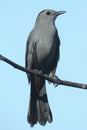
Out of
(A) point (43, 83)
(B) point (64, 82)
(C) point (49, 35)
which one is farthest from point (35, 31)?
(B) point (64, 82)

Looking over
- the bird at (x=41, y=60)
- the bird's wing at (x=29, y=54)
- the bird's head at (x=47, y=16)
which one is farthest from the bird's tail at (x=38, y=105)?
the bird's head at (x=47, y=16)

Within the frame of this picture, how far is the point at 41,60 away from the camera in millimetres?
8328

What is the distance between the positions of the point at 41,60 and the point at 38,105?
0.88m

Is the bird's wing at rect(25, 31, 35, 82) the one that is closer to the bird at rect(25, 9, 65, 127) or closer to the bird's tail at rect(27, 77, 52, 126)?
the bird at rect(25, 9, 65, 127)

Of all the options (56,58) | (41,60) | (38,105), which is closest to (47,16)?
(56,58)

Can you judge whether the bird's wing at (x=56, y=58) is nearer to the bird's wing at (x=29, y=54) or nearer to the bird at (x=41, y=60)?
the bird at (x=41, y=60)

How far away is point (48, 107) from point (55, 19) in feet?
5.59

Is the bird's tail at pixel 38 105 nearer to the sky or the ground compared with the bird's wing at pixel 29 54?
nearer to the ground

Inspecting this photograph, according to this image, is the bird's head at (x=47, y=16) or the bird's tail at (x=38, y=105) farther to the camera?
the bird's head at (x=47, y=16)

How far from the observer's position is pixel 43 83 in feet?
27.7

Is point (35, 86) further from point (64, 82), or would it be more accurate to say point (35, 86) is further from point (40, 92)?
point (64, 82)

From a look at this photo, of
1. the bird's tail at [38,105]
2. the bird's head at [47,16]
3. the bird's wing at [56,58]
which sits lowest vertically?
the bird's tail at [38,105]

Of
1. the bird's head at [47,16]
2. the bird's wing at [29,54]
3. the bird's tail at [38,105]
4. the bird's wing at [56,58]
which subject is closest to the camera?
the bird's tail at [38,105]

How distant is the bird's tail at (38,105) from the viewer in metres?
8.22
